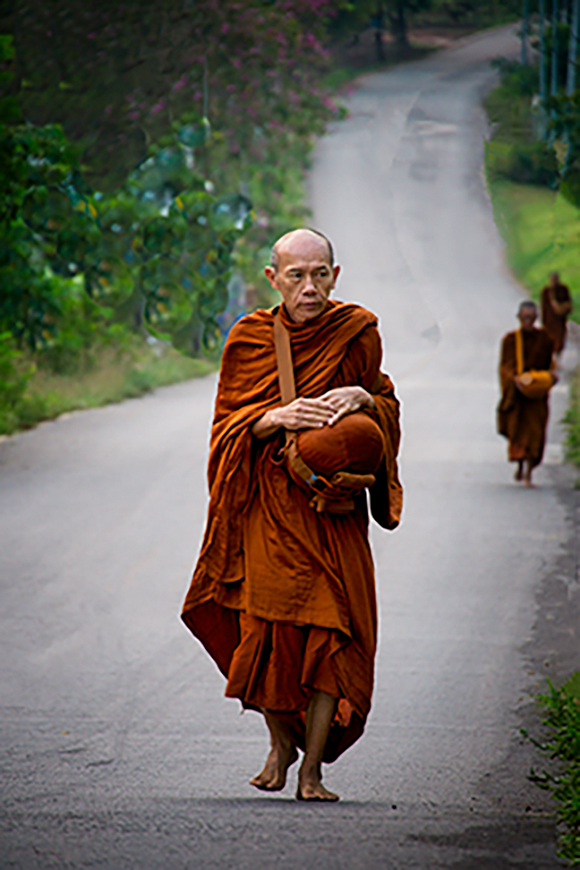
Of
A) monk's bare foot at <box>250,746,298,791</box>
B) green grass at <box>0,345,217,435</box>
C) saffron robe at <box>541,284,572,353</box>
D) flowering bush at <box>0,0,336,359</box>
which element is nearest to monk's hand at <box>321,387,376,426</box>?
monk's bare foot at <box>250,746,298,791</box>

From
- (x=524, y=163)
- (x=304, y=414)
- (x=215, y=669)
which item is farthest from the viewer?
(x=215, y=669)

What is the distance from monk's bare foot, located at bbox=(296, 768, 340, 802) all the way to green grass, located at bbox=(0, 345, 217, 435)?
34.9ft

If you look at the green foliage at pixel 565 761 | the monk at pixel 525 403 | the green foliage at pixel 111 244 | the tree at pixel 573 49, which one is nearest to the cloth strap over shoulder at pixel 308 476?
the green foliage at pixel 565 761

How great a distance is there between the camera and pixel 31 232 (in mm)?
15977

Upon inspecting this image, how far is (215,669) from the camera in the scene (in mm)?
7004

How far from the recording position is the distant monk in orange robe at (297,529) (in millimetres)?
4547

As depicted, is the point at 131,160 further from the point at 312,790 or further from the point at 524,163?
the point at 312,790

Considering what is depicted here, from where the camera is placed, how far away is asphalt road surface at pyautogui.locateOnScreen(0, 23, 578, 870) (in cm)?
421

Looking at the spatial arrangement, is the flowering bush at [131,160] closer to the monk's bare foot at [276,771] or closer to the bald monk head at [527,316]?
the bald monk head at [527,316]

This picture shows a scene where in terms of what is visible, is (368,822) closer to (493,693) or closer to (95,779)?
(95,779)

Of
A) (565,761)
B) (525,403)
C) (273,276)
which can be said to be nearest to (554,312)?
(525,403)

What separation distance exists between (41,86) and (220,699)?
13.4 metres

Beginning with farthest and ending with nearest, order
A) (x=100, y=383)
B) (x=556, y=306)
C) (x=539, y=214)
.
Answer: (x=556, y=306), (x=100, y=383), (x=539, y=214)

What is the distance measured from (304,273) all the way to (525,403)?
28.9 ft
